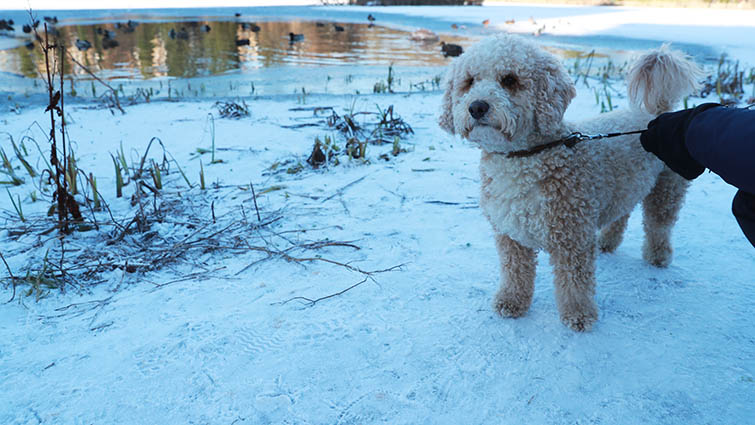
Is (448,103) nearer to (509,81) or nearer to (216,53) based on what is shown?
(509,81)

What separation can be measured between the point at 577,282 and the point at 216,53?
727 inches

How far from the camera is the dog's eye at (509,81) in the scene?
98.1 inches

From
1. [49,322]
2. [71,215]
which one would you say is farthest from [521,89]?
[71,215]

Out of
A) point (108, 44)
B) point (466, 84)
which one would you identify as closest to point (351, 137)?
point (466, 84)

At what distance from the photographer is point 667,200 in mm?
3270

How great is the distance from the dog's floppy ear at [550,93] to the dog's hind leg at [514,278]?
0.75m

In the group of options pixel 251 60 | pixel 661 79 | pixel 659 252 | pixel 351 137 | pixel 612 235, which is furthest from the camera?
pixel 251 60

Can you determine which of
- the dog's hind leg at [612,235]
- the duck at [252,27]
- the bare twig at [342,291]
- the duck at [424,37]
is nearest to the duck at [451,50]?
the duck at [424,37]

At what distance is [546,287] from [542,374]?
0.99m

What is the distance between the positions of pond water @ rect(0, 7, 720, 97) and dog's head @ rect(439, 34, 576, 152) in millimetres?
5499

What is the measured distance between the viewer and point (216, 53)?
18094 mm

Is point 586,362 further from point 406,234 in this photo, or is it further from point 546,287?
point 406,234

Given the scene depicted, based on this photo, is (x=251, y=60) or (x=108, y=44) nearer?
(x=251, y=60)

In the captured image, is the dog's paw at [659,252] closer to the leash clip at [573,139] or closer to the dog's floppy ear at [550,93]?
the leash clip at [573,139]
